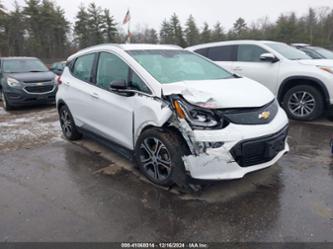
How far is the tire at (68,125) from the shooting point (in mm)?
5027

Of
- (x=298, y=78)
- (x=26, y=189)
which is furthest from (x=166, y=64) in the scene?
(x=298, y=78)

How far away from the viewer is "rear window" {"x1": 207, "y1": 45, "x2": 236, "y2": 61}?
23.1ft

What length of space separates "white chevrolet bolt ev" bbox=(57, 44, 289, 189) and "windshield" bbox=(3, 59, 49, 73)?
621 centimetres

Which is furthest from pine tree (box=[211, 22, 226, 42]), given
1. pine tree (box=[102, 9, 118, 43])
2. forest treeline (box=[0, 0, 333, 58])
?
pine tree (box=[102, 9, 118, 43])

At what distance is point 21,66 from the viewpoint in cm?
949

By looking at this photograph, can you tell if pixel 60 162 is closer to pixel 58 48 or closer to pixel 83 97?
pixel 83 97

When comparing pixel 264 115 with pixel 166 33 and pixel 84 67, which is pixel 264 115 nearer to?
pixel 84 67

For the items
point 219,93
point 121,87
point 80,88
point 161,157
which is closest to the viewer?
point 219,93

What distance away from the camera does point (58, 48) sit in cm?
4291

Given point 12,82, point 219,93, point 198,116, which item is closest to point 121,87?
point 198,116

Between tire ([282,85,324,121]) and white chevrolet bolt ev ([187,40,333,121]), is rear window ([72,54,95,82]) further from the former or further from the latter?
tire ([282,85,324,121])

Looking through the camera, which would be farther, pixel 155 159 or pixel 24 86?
pixel 24 86

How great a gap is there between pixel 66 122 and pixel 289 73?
475 centimetres

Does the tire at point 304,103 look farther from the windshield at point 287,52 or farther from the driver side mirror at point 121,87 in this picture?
the driver side mirror at point 121,87
